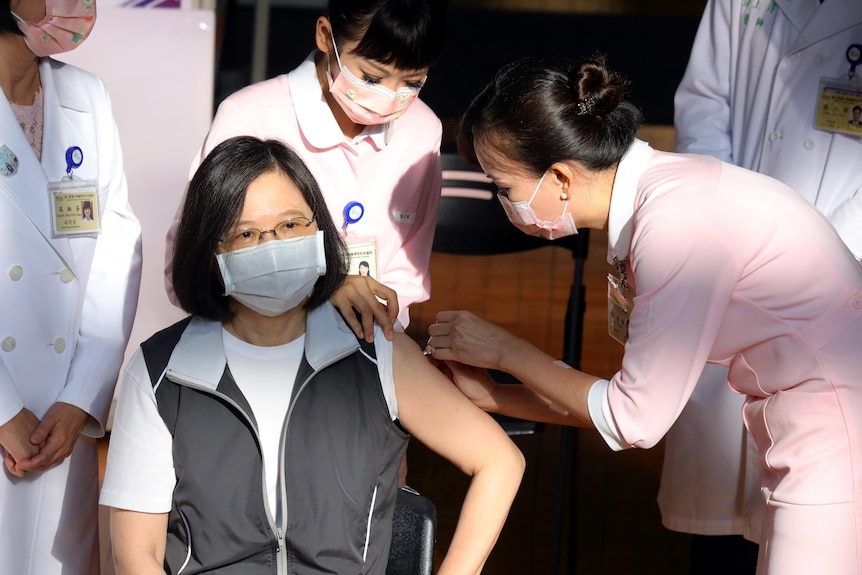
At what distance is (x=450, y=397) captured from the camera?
6.23ft

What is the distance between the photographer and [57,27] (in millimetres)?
1972

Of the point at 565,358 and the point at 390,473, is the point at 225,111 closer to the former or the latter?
the point at 390,473

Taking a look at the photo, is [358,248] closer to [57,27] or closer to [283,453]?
[283,453]

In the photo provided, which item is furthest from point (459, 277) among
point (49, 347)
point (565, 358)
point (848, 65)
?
point (49, 347)

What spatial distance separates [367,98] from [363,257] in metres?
0.34

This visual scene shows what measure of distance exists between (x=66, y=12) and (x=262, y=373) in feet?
2.51

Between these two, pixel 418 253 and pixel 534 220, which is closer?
pixel 534 220

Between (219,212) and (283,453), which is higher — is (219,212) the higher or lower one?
the higher one

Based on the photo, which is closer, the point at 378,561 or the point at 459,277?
the point at 378,561

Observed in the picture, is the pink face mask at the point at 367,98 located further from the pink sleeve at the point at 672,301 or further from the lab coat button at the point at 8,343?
the lab coat button at the point at 8,343

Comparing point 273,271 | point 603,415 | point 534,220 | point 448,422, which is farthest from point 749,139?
point 273,271

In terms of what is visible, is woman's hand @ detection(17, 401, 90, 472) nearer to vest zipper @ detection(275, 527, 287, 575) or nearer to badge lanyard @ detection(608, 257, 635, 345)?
vest zipper @ detection(275, 527, 287, 575)

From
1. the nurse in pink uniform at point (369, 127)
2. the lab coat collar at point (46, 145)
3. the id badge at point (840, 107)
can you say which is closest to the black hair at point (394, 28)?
the nurse in pink uniform at point (369, 127)

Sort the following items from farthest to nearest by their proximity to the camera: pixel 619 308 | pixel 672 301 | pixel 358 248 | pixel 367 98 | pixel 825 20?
pixel 825 20, pixel 358 248, pixel 367 98, pixel 619 308, pixel 672 301
